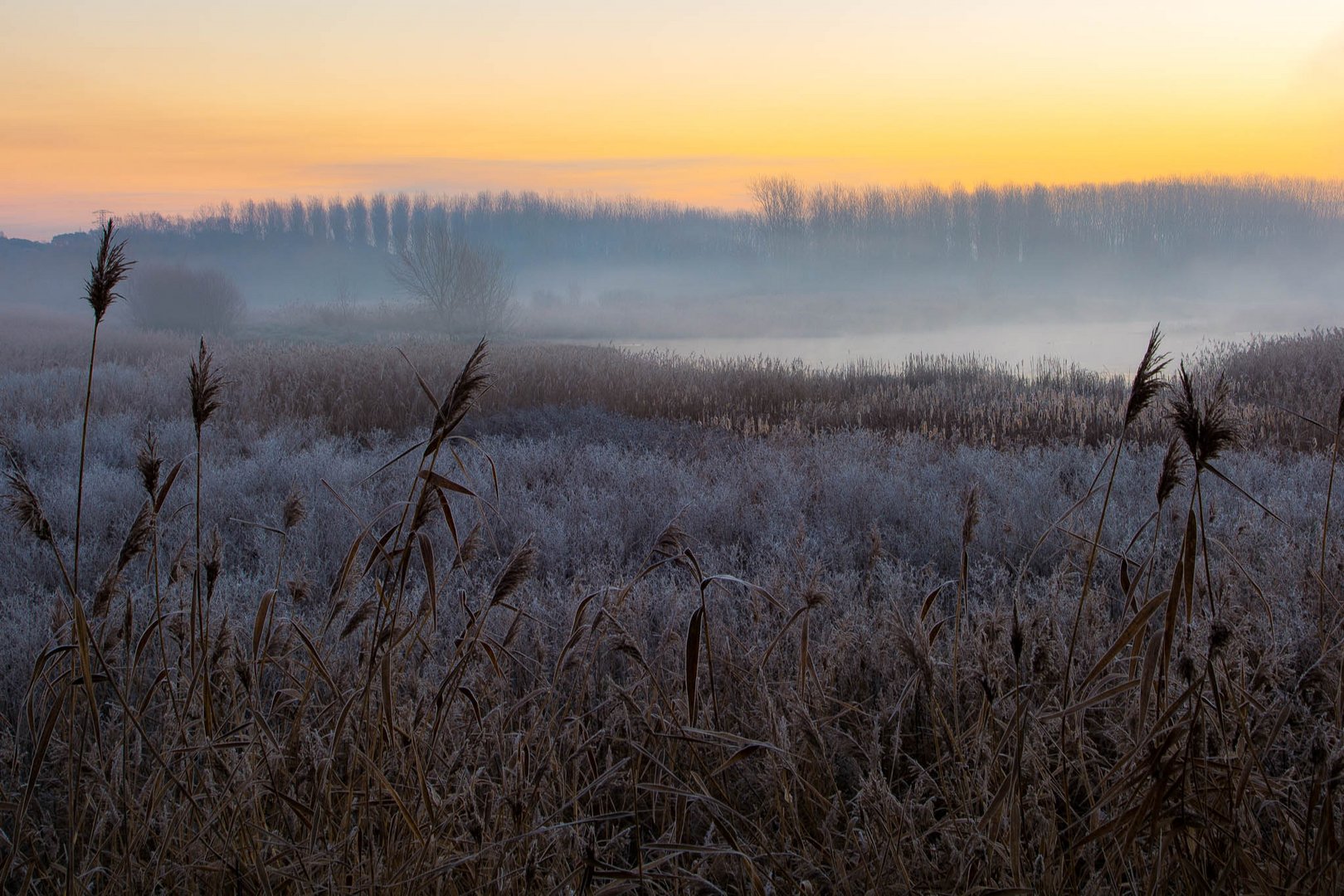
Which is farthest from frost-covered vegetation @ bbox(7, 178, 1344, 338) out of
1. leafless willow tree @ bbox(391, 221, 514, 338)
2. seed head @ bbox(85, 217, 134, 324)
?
seed head @ bbox(85, 217, 134, 324)

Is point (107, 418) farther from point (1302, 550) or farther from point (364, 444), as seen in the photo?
point (1302, 550)

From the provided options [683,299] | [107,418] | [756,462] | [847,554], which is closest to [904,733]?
[847,554]

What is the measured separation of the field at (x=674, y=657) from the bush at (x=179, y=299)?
30.3 metres

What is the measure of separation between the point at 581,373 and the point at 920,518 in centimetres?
1125

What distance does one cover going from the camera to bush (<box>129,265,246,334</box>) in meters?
37.2

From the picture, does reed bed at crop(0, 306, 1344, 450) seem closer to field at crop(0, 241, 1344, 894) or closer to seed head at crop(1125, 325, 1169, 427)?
field at crop(0, 241, 1344, 894)

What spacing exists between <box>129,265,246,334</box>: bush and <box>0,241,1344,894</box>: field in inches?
1193

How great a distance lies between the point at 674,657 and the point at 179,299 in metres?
41.8

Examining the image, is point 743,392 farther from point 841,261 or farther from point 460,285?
point 841,261

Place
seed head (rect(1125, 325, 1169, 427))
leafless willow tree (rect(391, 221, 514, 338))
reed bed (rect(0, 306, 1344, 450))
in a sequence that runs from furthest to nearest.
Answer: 1. leafless willow tree (rect(391, 221, 514, 338))
2. reed bed (rect(0, 306, 1344, 450))
3. seed head (rect(1125, 325, 1169, 427))

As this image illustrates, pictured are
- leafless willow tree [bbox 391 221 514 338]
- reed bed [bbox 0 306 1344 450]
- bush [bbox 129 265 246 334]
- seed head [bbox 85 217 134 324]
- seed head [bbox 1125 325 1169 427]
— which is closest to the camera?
seed head [bbox 1125 325 1169 427]

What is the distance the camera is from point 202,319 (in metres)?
38.3

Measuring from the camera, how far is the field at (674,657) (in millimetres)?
1711

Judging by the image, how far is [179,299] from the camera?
3759 cm
